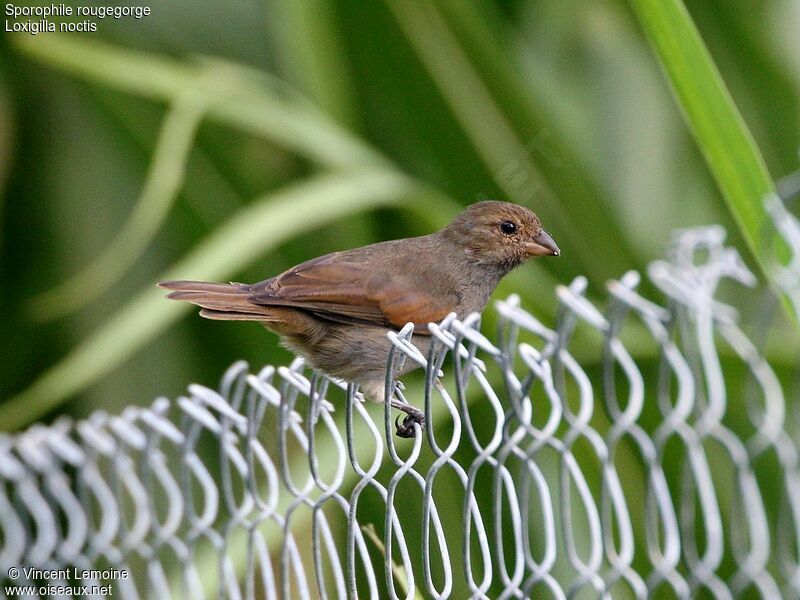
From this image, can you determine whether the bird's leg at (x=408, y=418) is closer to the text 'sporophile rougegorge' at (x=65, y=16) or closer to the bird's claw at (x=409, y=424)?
the bird's claw at (x=409, y=424)

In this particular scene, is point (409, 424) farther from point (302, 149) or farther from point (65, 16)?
point (65, 16)

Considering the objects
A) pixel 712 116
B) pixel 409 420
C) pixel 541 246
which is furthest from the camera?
pixel 541 246

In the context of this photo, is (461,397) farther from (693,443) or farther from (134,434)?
(134,434)

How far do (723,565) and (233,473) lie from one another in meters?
2.00

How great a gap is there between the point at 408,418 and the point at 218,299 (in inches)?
17.6

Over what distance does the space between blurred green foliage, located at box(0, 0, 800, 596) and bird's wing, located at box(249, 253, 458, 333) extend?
1.82ft

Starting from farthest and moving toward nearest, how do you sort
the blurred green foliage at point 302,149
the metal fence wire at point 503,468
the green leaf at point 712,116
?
the blurred green foliage at point 302,149
the green leaf at point 712,116
the metal fence wire at point 503,468

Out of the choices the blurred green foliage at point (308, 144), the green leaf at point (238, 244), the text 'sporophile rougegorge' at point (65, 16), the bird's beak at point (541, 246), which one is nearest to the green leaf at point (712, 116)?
the bird's beak at point (541, 246)

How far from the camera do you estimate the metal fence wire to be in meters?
1.22

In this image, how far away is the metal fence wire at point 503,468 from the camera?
1.22m

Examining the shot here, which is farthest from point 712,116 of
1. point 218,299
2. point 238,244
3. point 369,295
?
point 238,244

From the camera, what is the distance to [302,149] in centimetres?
318

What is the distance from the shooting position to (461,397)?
1.37 m

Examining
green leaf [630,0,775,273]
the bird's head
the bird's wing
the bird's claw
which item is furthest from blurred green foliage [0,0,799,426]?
green leaf [630,0,775,273]
